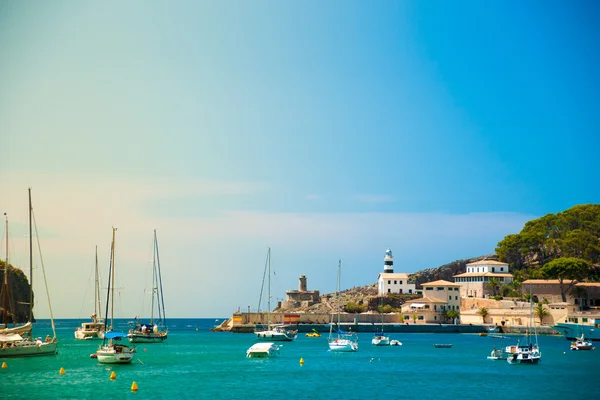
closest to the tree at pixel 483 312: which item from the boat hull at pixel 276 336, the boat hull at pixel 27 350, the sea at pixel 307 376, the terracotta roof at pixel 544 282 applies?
the terracotta roof at pixel 544 282

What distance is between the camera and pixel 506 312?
102m

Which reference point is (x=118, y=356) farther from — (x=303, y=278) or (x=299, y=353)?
(x=303, y=278)

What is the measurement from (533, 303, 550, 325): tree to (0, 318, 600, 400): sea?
31.2m

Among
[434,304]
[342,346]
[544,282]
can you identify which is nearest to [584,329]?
[544,282]

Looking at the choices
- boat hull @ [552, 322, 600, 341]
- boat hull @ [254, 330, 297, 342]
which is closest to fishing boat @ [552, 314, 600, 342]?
boat hull @ [552, 322, 600, 341]

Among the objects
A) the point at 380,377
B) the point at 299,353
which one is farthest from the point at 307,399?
the point at 299,353

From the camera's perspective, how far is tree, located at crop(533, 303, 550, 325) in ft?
325

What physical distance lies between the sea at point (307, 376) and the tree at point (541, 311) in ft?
102

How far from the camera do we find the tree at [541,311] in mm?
98938

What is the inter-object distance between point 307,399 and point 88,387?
12.2m

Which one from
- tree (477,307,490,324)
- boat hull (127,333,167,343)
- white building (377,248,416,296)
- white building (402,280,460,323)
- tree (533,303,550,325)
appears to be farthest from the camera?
white building (377,248,416,296)

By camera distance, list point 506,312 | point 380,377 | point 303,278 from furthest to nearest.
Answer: point 303,278
point 506,312
point 380,377

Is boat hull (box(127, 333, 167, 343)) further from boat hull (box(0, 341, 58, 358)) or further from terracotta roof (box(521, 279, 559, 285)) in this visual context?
terracotta roof (box(521, 279, 559, 285))

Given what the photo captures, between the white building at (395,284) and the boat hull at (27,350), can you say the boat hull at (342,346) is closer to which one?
the boat hull at (27,350)
